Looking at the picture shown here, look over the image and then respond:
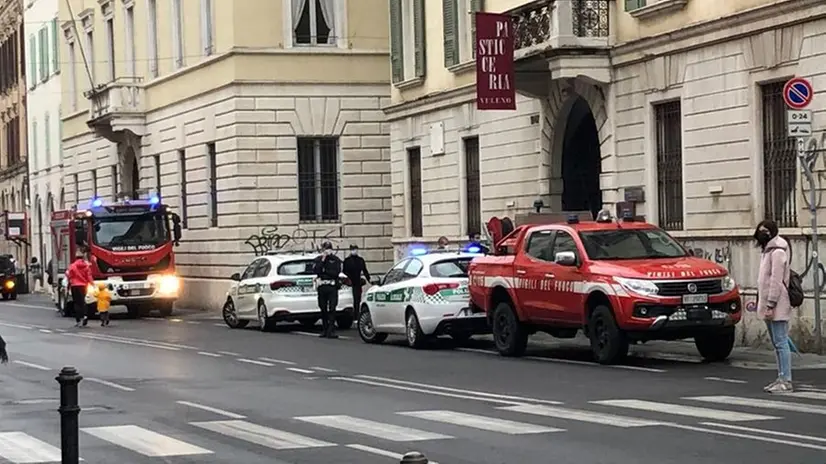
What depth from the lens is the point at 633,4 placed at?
88.9 feet

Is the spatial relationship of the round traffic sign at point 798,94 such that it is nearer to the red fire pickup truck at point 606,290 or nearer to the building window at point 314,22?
the red fire pickup truck at point 606,290

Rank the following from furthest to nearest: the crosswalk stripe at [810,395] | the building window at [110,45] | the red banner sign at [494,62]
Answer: the building window at [110,45], the red banner sign at [494,62], the crosswalk stripe at [810,395]

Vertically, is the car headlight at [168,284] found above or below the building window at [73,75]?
below

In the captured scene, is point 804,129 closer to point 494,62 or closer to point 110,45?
point 494,62

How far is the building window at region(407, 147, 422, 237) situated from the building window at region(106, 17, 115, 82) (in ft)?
63.5

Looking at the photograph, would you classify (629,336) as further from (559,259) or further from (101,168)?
(101,168)

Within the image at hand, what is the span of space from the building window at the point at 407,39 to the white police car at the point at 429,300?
11.2m

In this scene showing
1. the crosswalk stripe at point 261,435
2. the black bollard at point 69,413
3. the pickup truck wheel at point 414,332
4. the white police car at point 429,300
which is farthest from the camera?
the pickup truck wheel at point 414,332

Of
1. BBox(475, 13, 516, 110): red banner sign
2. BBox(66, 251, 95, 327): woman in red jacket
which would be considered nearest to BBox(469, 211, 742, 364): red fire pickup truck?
BBox(475, 13, 516, 110): red banner sign

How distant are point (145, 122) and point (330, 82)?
1017 cm

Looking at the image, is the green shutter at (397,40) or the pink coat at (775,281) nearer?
the pink coat at (775,281)

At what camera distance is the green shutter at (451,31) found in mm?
34594

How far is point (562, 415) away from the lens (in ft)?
48.6

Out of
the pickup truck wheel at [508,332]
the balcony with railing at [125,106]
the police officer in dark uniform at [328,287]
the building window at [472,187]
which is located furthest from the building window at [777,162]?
the balcony with railing at [125,106]
